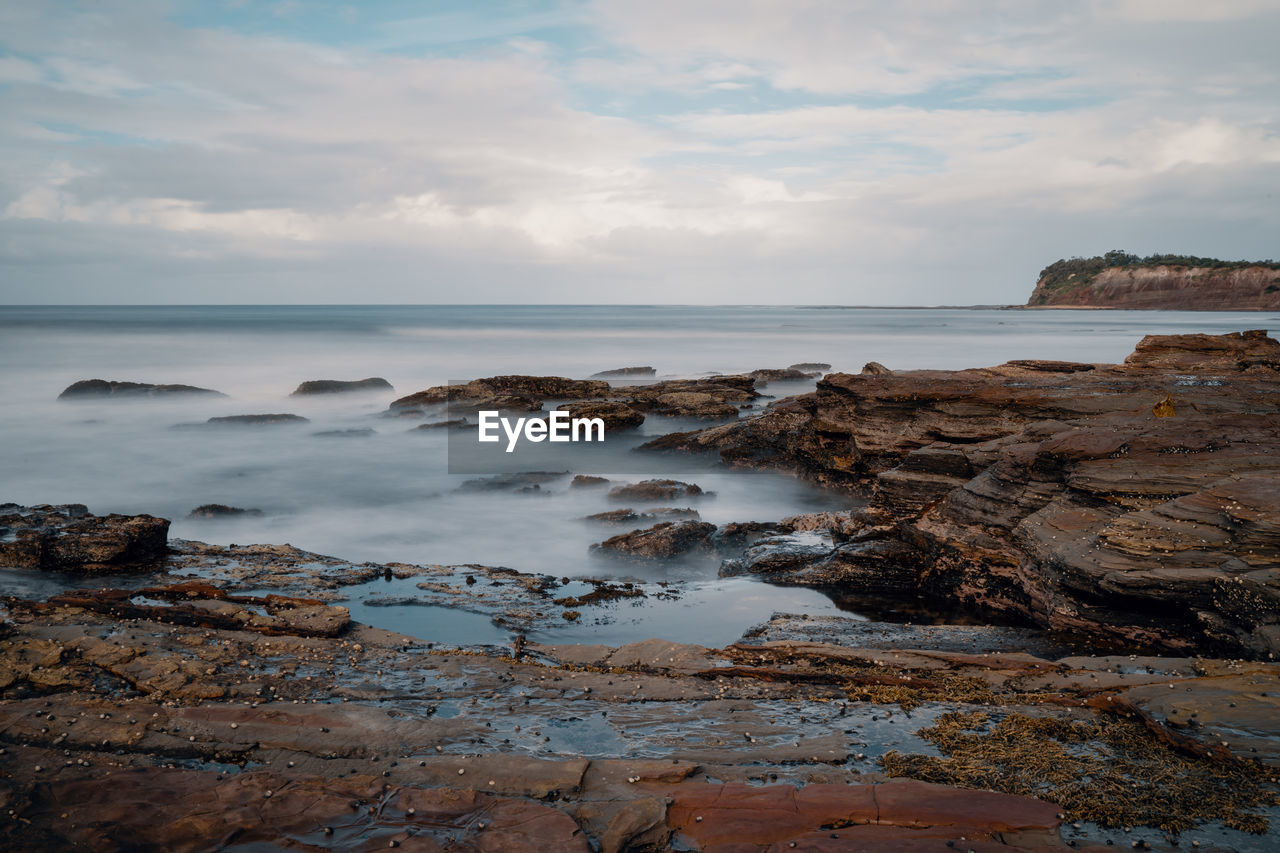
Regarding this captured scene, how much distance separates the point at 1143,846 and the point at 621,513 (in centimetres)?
1152

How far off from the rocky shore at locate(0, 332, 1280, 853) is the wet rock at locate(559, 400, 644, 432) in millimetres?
11508

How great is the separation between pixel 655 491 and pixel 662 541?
3.53m

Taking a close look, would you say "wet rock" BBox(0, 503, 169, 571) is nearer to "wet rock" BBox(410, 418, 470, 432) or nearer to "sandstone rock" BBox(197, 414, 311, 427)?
"wet rock" BBox(410, 418, 470, 432)

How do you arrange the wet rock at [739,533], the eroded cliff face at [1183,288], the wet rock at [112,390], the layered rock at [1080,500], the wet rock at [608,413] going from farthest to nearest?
the eroded cliff face at [1183,288]
the wet rock at [112,390]
the wet rock at [608,413]
the wet rock at [739,533]
the layered rock at [1080,500]

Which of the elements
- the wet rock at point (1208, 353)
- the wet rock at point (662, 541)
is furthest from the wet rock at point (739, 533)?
the wet rock at point (1208, 353)

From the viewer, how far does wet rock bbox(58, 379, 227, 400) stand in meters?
30.4

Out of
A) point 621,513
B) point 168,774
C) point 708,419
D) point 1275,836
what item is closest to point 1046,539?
point 1275,836

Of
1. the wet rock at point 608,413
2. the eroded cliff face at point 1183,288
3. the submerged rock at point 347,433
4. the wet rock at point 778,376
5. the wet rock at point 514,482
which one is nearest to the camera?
the wet rock at point 514,482

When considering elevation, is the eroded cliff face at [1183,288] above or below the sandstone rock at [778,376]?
above

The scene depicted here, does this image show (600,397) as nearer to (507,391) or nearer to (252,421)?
(507,391)

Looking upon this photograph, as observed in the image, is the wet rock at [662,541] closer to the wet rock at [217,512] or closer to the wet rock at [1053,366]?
the wet rock at [217,512]

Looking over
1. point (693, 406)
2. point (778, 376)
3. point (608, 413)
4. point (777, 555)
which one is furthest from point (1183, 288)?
point (777, 555)

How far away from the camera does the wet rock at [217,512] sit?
15152 millimetres

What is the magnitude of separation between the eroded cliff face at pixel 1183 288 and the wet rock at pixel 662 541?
473 feet
